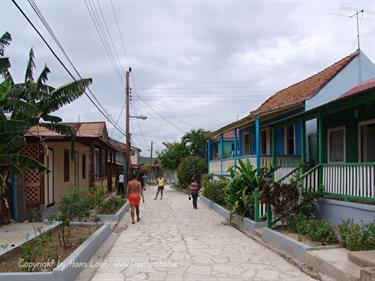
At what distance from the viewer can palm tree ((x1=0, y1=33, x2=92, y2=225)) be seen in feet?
38.2

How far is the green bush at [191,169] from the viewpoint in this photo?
1465 inches

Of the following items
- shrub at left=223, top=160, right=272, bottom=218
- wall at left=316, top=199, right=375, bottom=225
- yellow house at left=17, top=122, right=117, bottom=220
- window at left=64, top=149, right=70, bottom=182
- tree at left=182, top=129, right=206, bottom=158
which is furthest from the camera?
tree at left=182, top=129, right=206, bottom=158

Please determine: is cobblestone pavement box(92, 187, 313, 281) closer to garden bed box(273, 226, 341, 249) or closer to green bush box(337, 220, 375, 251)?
garden bed box(273, 226, 341, 249)

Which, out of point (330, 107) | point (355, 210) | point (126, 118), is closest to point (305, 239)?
point (355, 210)

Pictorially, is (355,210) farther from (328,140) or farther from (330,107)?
(328,140)

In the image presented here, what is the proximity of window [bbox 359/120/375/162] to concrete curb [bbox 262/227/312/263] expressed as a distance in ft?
13.6

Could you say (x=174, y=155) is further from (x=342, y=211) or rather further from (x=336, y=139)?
(x=342, y=211)

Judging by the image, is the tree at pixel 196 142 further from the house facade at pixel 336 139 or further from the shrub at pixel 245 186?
the shrub at pixel 245 186

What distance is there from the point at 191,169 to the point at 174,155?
680 centimetres

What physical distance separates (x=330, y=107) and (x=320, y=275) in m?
5.50

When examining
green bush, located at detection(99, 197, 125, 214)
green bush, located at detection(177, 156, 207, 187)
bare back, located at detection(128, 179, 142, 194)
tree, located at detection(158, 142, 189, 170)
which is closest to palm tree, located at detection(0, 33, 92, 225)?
bare back, located at detection(128, 179, 142, 194)

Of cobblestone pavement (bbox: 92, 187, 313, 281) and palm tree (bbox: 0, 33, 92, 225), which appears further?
palm tree (bbox: 0, 33, 92, 225)

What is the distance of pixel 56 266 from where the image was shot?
24.0 ft

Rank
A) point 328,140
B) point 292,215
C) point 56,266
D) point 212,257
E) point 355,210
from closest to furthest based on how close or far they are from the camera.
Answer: point 56,266 → point 212,257 → point 355,210 → point 292,215 → point 328,140
